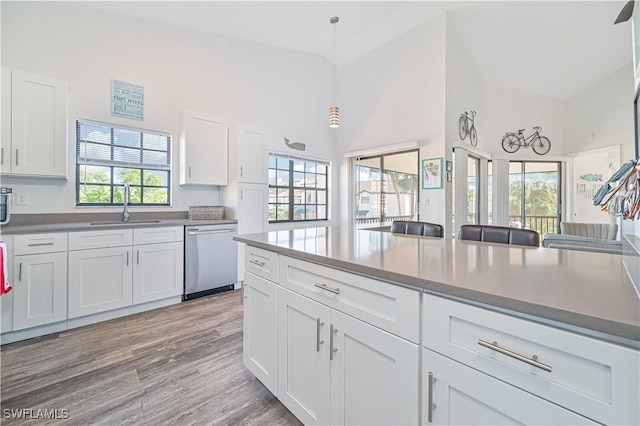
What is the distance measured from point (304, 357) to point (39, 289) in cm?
247

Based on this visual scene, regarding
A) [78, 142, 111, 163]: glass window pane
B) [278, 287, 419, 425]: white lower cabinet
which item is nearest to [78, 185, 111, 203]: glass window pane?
[78, 142, 111, 163]: glass window pane

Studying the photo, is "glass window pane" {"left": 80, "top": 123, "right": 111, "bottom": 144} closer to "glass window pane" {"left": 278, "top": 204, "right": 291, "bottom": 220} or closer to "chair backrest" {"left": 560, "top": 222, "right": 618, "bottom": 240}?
"glass window pane" {"left": 278, "top": 204, "right": 291, "bottom": 220}

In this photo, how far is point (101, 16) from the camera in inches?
119

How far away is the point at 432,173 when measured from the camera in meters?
4.00

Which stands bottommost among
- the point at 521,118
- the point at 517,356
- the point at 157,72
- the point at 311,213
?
the point at 517,356

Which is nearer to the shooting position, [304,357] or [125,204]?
[304,357]

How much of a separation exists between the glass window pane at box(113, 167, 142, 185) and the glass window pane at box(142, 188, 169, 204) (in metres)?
0.14

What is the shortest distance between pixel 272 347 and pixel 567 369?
1.27 m

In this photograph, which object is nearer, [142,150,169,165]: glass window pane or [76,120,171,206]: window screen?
[76,120,171,206]: window screen

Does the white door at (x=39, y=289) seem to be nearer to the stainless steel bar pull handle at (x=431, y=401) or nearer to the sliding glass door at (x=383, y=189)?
the stainless steel bar pull handle at (x=431, y=401)

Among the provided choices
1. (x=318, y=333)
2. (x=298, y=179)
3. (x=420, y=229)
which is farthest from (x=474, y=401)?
(x=298, y=179)

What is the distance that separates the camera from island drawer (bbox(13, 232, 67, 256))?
7.25 ft

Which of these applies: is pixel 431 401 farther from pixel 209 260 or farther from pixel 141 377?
pixel 209 260

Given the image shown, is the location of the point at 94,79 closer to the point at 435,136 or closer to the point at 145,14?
the point at 145,14
